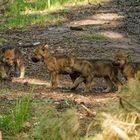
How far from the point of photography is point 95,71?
11664mm

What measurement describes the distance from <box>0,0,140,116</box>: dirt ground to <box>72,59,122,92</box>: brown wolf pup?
284 millimetres

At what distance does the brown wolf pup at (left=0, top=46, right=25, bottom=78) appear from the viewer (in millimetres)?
13188

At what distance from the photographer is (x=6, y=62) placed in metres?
13.2

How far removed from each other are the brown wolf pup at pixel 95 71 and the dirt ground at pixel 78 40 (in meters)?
0.28

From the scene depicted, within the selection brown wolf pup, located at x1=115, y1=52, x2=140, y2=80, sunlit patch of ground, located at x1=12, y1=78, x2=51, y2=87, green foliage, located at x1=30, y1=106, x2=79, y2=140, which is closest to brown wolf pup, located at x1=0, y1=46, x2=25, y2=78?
sunlit patch of ground, located at x1=12, y1=78, x2=51, y2=87

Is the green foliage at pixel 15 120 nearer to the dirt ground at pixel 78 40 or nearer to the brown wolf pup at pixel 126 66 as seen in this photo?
the dirt ground at pixel 78 40

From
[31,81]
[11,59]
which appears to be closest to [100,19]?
[11,59]

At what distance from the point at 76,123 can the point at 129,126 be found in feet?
2.05

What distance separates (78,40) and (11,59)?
205 inches

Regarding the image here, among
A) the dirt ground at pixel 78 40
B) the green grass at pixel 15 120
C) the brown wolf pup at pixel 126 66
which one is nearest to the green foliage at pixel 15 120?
the green grass at pixel 15 120

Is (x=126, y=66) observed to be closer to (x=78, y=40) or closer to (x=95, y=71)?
(x=95, y=71)

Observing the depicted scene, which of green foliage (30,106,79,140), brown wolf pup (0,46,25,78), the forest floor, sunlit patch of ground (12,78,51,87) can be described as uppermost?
green foliage (30,106,79,140)

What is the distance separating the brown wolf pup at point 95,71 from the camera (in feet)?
37.9

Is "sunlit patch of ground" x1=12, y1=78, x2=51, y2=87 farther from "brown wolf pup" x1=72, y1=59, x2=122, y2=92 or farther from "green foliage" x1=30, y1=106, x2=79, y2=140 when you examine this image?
"green foliage" x1=30, y1=106, x2=79, y2=140
